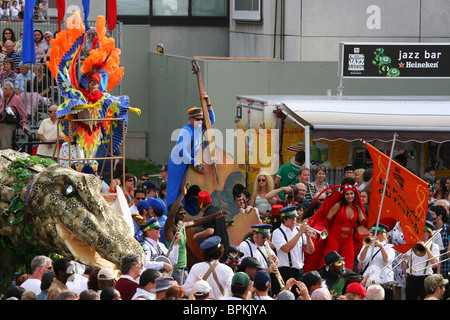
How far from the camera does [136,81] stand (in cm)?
2438

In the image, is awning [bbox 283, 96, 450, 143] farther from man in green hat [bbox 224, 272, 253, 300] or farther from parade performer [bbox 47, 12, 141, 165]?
man in green hat [bbox 224, 272, 253, 300]

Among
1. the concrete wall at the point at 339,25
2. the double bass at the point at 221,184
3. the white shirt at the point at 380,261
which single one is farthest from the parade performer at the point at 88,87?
the concrete wall at the point at 339,25

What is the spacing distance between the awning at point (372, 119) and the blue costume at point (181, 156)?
9.88ft

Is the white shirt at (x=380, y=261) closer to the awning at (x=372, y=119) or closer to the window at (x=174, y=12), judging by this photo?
the awning at (x=372, y=119)

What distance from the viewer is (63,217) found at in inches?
412

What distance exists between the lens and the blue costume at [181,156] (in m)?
13.8

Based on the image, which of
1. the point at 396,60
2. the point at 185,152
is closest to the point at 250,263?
the point at 185,152

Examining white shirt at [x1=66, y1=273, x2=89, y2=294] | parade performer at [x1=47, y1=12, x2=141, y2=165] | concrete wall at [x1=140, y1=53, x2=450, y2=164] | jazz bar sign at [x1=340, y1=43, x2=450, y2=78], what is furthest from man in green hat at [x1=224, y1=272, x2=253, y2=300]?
concrete wall at [x1=140, y1=53, x2=450, y2=164]

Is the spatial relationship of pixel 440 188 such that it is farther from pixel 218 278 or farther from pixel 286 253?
pixel 218 278

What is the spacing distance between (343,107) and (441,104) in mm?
1750

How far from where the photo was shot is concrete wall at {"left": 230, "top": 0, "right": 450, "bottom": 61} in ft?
76.8

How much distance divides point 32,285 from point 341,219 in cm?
455

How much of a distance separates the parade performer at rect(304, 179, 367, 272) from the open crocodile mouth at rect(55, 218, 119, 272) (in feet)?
10.5
